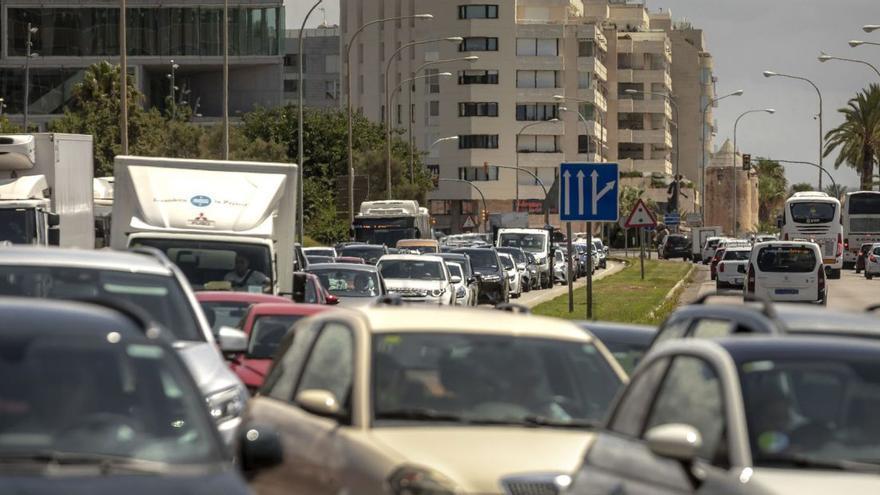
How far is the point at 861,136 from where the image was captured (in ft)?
358

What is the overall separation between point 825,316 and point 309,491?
103 inches

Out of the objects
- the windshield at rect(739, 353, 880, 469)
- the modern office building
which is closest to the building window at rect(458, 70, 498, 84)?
the modern office building

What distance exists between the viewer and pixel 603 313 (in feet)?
138

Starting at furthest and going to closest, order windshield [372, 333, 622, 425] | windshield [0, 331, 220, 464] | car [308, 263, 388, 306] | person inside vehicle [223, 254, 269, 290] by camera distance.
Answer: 1. car [308, 263, 388, 306]
2. person inside vehicle [223, 254, 269, 290]
3. windshield [372, 333, 622, 425]
4. windshield [0, 331, 220, 464]

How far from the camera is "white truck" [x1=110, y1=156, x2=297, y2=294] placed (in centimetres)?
2411

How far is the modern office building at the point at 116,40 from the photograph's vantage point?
112 metres

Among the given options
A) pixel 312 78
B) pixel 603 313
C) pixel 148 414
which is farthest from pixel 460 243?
pixel 312 78

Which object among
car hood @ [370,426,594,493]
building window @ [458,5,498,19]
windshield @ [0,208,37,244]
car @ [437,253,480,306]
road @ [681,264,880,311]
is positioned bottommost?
road @ [681,264,880,311]

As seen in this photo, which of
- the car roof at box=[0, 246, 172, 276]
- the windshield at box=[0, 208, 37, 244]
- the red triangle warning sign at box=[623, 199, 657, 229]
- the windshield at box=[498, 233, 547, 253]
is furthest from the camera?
the windshield at box=[498, 233, 547, 253]

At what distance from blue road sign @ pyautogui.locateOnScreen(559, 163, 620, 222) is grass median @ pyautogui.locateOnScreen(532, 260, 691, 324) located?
388 inches

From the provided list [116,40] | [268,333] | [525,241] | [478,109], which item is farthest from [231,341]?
→ [478,109]

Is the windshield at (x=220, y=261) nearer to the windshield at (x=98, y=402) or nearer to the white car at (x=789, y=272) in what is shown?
the windshield at (x=98, y=402)

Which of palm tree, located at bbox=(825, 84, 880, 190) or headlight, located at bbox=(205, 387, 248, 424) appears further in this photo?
palm tree, located at bbox=(825, 84, 880, 190)

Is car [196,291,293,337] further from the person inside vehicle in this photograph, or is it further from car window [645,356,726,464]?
car window [645,356,726,464]
